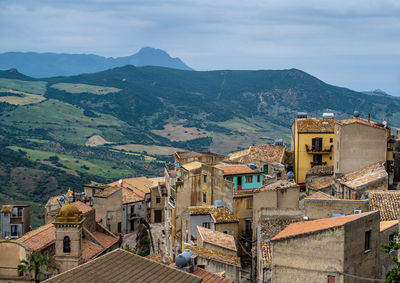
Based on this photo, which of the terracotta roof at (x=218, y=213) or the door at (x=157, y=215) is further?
the door at (x=157, y=215)

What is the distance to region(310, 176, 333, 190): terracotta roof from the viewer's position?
179 feet

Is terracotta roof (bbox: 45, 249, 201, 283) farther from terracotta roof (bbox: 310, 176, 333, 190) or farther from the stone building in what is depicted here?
terracotta roof (bbox: 310, 176, 333, 190)

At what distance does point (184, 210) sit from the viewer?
52.6m

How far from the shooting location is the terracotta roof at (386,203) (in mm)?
37156

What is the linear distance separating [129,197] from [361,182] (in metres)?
42.1

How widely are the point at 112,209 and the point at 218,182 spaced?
2510cm

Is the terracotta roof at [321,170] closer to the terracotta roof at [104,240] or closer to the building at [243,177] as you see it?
the building at [243,177]

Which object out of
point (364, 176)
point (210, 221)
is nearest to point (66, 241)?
point (210, 221)

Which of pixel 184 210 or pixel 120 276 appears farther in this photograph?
pixel 184 210

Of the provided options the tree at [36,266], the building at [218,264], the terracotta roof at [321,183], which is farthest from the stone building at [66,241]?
the terracotta roof at [321,183]

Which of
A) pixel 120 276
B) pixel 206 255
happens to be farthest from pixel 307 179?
pixel 120 276

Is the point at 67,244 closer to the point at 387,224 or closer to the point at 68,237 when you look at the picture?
the point at 68,237

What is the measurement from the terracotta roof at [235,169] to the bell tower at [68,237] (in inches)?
546

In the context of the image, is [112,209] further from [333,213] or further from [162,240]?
[333,213]
